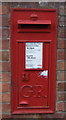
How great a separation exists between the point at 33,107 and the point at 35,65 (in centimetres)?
66

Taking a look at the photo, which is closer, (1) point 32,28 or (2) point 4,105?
(1) point 32,28

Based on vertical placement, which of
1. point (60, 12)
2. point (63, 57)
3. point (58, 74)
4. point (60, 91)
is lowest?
point (60, 91)

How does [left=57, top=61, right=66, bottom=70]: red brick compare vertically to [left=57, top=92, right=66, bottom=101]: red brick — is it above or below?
above

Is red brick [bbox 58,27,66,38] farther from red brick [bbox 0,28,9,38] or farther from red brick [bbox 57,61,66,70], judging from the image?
red brick [bbox 0,28,9,38]

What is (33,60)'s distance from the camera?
10.1 feet

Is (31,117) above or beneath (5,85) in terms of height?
beneath

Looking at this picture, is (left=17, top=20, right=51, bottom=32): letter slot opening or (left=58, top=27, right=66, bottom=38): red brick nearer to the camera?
(left=17, top=20, right=51, bottom=32): letter slot opening

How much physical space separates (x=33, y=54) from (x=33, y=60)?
88mm

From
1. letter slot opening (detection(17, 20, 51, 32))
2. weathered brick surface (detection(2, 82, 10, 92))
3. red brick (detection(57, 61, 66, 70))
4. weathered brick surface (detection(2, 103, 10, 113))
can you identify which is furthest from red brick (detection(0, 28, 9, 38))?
weathered brick surface (detection(2, 103, 10, 113))

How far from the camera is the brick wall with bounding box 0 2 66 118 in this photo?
9.96 feet

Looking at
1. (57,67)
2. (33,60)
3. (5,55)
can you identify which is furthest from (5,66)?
(57,67)

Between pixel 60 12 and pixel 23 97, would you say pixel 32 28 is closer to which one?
pixel 60 12

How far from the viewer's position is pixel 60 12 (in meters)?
3.06

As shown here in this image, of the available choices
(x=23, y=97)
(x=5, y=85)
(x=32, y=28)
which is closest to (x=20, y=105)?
(x=23, y=97)
